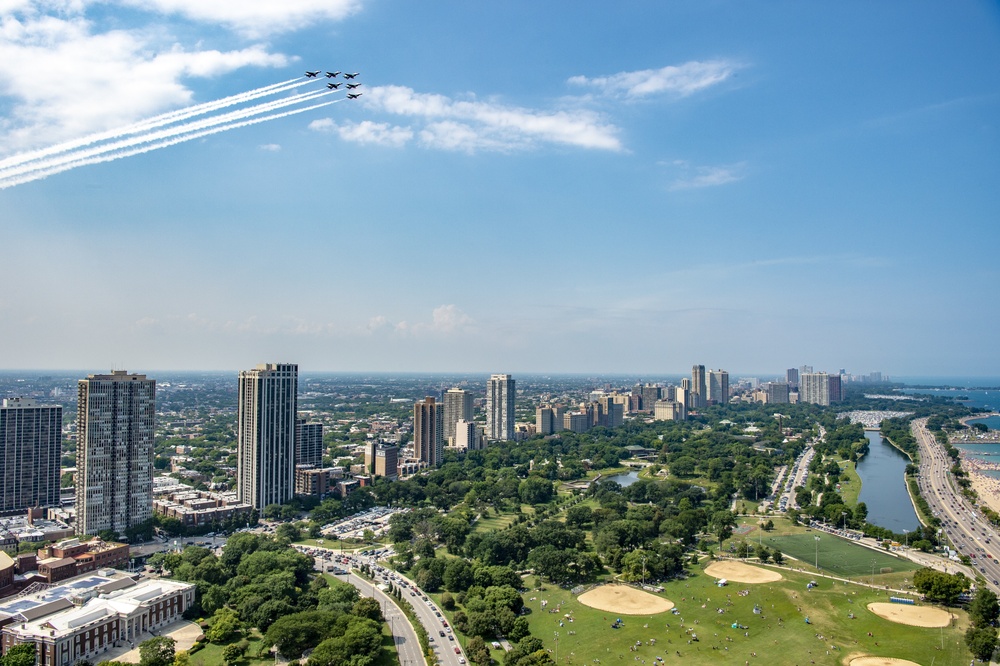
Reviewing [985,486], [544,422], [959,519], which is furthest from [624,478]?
[985,486]

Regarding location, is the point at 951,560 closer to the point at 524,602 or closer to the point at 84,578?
the point at 524,602

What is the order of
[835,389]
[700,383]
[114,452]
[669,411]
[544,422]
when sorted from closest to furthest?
[114,452]
[544,422]
[669,411]
[700,383]
[835,389]

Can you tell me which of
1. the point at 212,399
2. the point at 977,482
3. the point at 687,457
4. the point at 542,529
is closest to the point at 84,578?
the point at 542,529

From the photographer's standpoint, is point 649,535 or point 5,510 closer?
point 649,535

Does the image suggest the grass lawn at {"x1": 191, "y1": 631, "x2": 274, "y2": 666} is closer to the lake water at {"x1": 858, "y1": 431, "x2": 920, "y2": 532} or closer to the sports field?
the sports field

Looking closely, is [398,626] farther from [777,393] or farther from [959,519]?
[777,393]
